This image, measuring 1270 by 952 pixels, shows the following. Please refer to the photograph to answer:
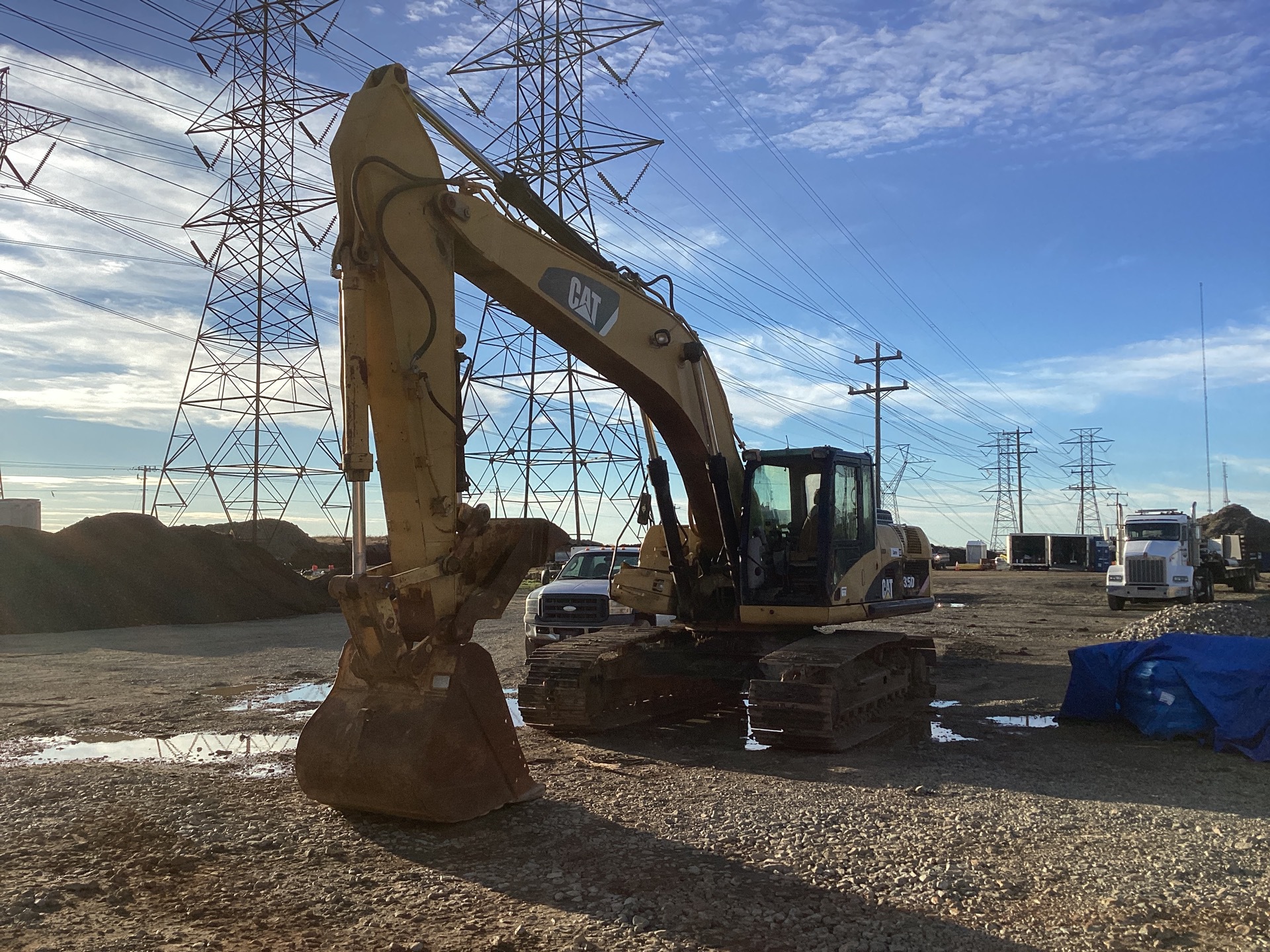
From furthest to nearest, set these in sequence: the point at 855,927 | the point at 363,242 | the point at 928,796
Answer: the point at 928,796 < the point at 363,242 < the point at 855,927

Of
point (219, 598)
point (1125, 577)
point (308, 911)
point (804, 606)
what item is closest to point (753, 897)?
point (308, 911)

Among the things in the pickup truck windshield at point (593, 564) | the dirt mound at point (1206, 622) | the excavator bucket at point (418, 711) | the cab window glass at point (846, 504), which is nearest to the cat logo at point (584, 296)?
the excavator bucket at point (418, 711)

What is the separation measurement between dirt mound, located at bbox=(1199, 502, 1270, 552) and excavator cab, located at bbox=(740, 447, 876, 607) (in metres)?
62.7

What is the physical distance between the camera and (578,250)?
27.5 ft

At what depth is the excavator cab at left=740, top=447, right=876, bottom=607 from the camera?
9906mm

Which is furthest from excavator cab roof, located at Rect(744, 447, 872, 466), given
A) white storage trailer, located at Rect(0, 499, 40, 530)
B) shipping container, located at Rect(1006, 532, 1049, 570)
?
shipping container, located at Rect(1006, 532, 1049, 570)

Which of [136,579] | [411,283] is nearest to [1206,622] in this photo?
[411,283]

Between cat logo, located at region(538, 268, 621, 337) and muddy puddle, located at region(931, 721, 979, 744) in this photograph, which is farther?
muddy puddle, located at region(931, 721, 979, 744)

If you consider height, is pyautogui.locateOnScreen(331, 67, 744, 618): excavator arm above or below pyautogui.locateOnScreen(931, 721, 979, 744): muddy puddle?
above

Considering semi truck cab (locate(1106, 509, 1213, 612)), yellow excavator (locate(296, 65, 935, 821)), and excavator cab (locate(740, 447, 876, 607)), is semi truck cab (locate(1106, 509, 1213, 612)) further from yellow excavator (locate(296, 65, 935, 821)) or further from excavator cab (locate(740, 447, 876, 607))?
excavator cab (locate(740, 447, 876, 607))

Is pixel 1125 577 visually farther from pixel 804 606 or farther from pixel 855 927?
pixel 855 927

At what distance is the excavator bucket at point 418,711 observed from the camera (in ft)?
19.6

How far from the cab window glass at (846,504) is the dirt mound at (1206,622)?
20.6 feet

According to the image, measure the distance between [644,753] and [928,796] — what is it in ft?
A: 8.96
